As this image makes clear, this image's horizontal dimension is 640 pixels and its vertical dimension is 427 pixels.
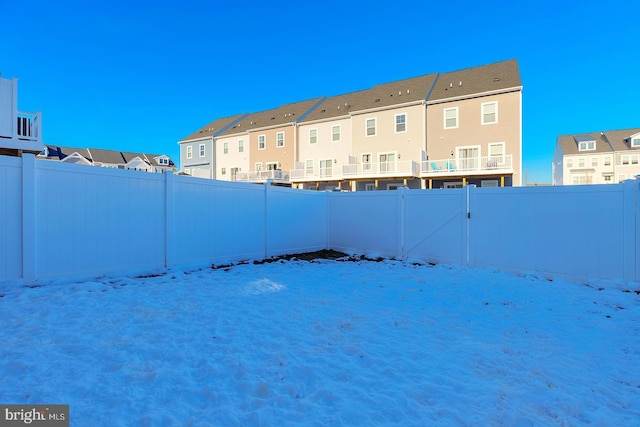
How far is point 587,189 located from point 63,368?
8.08m

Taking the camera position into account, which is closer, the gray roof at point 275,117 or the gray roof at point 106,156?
the gray roof at point 275,117

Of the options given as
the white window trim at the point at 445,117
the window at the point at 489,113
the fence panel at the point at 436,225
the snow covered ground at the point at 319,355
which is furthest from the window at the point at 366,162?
the snow covered ground at the point at 319,355

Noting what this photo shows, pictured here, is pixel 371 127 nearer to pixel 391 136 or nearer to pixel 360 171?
pixel 391 136

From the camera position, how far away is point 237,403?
7.09 feet

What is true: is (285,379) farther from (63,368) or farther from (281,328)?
(63,368)

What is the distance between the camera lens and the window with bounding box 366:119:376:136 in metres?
22.9

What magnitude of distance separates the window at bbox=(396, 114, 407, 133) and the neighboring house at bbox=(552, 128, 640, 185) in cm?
2845

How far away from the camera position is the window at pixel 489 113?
1912cm

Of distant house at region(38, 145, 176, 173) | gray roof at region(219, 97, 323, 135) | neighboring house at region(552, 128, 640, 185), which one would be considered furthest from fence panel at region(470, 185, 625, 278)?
neighboring house at region(552, 128, 640, 185)

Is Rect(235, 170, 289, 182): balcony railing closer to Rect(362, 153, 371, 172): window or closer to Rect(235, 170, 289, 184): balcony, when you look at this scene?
Rect(235, 170, 289, 184): balcony

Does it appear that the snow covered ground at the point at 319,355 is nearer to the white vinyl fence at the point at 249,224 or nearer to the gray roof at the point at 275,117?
the white vinyl fence at the point at 249,224

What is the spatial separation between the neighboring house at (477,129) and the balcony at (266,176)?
1119 centimetres

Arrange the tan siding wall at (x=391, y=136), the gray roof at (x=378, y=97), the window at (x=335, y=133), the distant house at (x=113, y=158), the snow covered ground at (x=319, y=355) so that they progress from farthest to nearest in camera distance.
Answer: the distant house at (x=113, y=158) < the window at (x=335, y=133) < the gray roof at (x=378, y=97) < the tan siding wall at (x=391, y=136) < the snow covered ground at (x=319, y=355)

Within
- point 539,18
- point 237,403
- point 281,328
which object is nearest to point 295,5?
point 539,18
